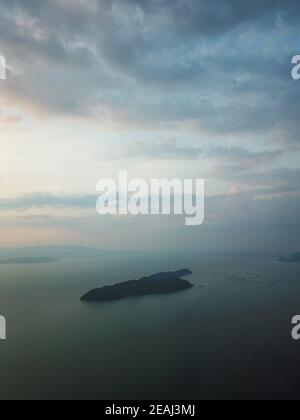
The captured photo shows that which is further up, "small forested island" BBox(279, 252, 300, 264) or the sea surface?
"small forested island" BBox(279, 252, 300, 264)

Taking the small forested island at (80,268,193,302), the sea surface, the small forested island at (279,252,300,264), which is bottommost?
the sea surface

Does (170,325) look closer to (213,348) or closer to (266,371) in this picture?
(213,348)

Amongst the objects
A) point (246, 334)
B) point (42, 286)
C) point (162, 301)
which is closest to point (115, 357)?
point (246, 334)

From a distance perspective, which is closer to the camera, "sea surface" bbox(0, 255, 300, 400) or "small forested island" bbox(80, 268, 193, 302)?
"sea surface" bbox(0, 255, 300, 400)

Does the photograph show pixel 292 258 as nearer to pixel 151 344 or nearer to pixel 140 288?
pixel 140 288

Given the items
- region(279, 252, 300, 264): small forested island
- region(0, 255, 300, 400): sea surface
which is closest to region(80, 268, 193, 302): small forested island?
region(0, 255, 300, 400): sea surface

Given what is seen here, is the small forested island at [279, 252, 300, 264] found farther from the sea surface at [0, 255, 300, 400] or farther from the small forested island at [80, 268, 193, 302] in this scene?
the small forested island at [80, 268, 193, 302]
